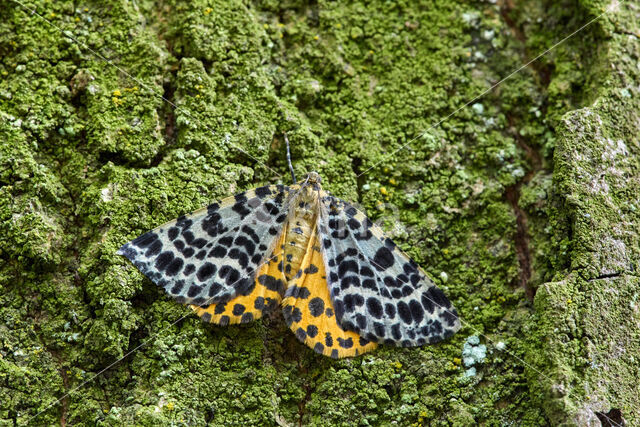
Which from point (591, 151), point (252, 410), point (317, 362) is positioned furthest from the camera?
point (591, 151)

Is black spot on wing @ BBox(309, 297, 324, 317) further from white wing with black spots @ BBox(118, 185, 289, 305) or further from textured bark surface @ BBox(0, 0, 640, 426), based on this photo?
white wing with black spots @ BBox(118, 185, 289, 305)

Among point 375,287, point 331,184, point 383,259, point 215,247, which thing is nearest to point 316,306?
point 375,287

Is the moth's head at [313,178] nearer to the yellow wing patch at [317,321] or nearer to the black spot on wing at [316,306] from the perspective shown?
the yellow wing patch at [317,321]

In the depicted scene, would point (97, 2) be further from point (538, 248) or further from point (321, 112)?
point (538, 248)

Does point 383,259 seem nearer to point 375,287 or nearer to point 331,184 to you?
point 375,287

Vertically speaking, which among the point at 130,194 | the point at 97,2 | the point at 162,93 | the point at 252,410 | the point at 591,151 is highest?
the point at 591,151

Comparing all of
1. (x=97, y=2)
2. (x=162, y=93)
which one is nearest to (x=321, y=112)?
(x=162, y=93)
